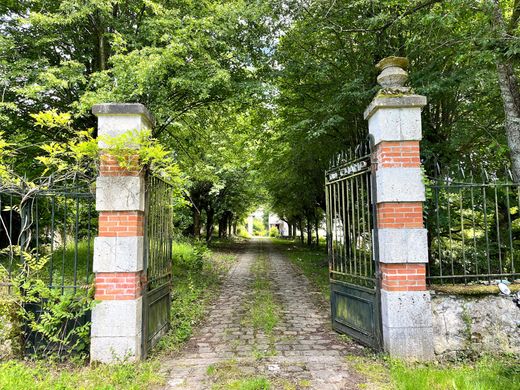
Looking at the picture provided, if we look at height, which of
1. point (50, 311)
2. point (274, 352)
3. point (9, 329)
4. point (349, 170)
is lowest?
point (274, 352)

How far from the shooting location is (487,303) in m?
4.53

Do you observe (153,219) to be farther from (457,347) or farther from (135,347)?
(457,347)

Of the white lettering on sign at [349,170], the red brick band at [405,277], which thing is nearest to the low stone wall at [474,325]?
the red brick band at [405,277]

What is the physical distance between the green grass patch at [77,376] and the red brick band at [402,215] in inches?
132

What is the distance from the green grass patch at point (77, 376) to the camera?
3650 millimetres

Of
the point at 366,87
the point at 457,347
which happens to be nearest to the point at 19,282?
the point at 457,347

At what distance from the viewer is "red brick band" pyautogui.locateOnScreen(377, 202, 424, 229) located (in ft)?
14.7

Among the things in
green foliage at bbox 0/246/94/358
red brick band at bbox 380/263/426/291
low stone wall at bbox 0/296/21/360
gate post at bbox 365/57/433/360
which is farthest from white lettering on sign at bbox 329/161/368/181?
low stone wall at bbox 0/296/21/360

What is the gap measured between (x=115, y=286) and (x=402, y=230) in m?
3.72

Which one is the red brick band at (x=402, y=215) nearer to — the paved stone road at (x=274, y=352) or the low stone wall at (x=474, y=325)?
the low stone wall at (x=474, y=325)

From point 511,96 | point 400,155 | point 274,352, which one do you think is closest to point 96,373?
point 274,352

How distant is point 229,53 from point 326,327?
6.12 metres

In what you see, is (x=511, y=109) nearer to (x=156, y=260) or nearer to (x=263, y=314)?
(x=263, y=314)

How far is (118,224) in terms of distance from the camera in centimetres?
442
